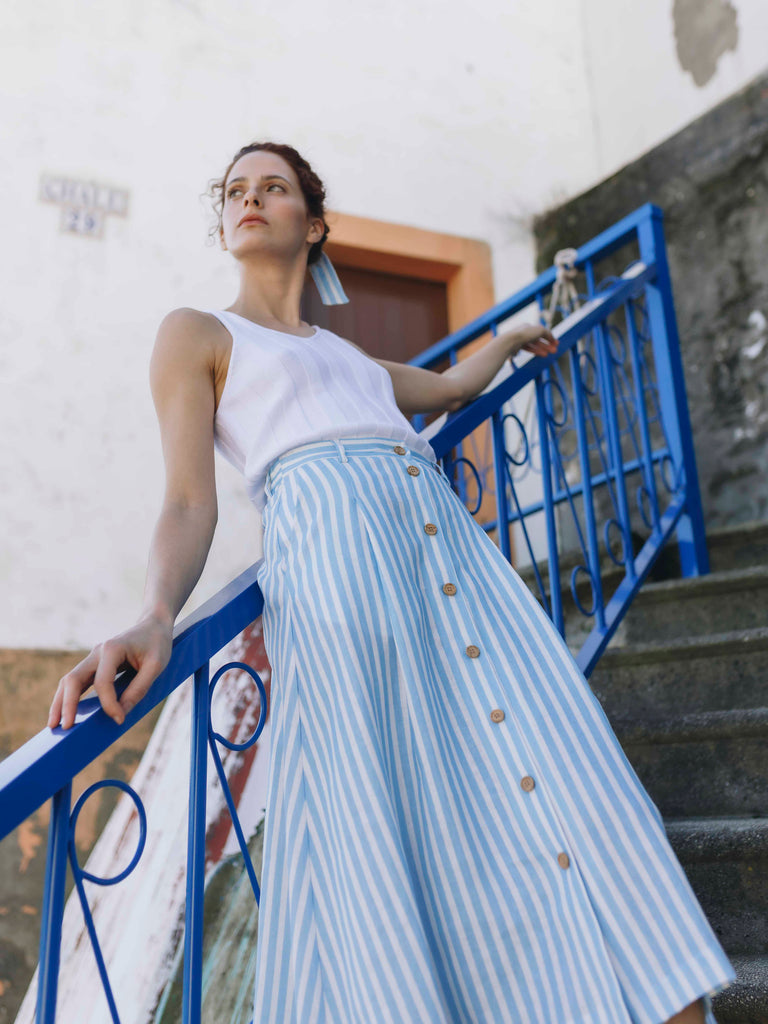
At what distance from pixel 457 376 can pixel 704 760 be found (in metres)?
0.88

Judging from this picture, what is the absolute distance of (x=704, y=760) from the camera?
5.83 feet

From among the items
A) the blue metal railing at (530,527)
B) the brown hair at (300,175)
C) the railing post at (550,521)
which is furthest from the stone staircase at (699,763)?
the brown hair at (300,175)

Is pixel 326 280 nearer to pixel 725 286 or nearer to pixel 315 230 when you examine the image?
pixel 315 230

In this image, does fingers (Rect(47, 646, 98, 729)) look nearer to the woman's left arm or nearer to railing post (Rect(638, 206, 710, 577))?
the woman's left arm

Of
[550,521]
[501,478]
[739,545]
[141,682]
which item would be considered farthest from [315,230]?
[739,545]

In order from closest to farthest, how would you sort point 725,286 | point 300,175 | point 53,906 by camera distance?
point 53,906 → point 300,175 → point 725,286

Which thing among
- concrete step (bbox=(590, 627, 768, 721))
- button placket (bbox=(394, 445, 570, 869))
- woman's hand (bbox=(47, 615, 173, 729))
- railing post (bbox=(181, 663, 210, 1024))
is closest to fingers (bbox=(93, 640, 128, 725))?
woman's hand (bbox=(47, 615, 173, 729))

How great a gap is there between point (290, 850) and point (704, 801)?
3.44ft

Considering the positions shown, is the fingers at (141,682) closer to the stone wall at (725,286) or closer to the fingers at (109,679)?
the fingers at (109,679)

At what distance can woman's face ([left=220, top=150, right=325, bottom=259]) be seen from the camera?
1.52 metres

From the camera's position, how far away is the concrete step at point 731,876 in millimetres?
1468

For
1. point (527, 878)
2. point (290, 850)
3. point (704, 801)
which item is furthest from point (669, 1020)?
point (704, 801)

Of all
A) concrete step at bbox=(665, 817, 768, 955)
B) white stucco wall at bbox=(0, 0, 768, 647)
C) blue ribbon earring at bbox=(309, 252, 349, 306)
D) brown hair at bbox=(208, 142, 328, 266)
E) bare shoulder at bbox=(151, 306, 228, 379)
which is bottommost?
concrete step at bbox=(665, 817, 768, 955)

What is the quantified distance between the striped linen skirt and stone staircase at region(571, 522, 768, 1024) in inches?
19.0
